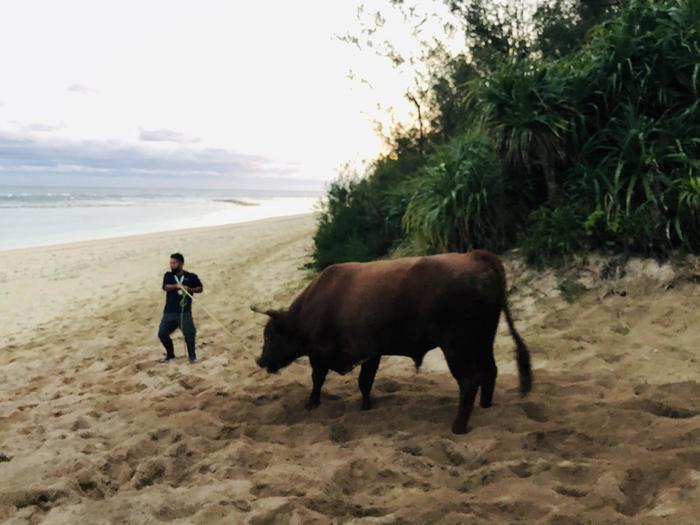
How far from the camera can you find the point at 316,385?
5098 mm

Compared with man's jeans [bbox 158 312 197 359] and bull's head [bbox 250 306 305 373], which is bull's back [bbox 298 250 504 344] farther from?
man's jeans [bbox 158 312 197 359]

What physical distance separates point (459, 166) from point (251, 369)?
4.27 metres

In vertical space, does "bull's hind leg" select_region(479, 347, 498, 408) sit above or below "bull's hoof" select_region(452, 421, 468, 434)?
above

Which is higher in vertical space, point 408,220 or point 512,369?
point 408,220

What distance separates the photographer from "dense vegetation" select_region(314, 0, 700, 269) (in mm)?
6910

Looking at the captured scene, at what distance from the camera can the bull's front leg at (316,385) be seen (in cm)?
505

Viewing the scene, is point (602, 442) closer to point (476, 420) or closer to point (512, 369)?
point (476, 420)

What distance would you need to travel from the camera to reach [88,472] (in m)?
3.85

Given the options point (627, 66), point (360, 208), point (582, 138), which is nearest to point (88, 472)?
point (582, 138)

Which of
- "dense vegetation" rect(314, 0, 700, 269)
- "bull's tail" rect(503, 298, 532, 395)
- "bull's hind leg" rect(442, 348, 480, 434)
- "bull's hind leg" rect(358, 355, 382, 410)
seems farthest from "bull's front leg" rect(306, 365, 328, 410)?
"dense vegetation" rect(314, 0, 700, 269)

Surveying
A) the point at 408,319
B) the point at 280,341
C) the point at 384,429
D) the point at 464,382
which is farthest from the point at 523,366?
the point at 280,341

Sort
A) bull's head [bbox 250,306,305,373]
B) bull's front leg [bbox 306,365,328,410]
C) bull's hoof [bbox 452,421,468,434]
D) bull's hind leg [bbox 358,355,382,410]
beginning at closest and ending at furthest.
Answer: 1. bull's hoof [bbox 452,421,468,434]
2. bull's hind leg [bbox 358,355,382,410]
3. bull's front leg [bbox 306,365,328,410]
4. bull's head [bbox 250,306,305,373]

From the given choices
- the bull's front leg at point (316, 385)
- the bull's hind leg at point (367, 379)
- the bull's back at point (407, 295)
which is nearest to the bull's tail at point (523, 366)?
the bull's back at point (407, 295)

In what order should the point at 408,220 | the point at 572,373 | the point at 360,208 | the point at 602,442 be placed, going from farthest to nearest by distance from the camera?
the point at 360,208 < the point at 408,220 < the point at 572,373 < the point at 602,442
